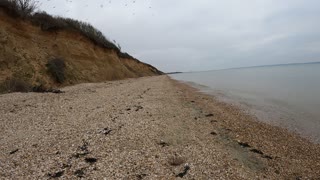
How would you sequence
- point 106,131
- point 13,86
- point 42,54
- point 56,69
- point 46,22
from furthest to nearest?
point 46,22 → point 42,54 → point 56,69 → point 13,86 → point 106,131

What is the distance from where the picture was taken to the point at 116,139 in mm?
7277

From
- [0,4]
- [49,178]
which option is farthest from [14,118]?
[0,4]

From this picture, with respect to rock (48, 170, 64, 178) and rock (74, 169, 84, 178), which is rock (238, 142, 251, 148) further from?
rock (48, 170, 64, 178)

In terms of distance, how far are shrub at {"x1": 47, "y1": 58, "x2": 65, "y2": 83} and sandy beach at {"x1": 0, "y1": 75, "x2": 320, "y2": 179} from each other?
11.6 m

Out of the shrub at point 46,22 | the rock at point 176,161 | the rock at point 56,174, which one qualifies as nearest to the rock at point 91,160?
the rock at point 56,174

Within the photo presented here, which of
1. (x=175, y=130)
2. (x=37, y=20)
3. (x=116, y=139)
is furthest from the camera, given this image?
(x=37, y=20)

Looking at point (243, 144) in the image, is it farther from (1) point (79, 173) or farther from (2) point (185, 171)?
(1) point (79, 173)

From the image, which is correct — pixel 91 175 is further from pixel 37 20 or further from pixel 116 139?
pixel 37 20

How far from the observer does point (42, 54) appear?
23.4 meters

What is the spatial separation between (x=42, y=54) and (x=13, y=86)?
7898 millimetres

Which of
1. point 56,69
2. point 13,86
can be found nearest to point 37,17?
point 56,69

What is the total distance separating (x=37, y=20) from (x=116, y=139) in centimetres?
2145

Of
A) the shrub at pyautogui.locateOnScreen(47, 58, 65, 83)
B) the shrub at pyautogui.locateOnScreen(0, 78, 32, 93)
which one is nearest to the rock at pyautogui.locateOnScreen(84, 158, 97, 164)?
the shrub at pyautogui.locateOnScreen(0, 78, 32, 93)

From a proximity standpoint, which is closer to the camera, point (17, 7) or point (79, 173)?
point (79, 173)
